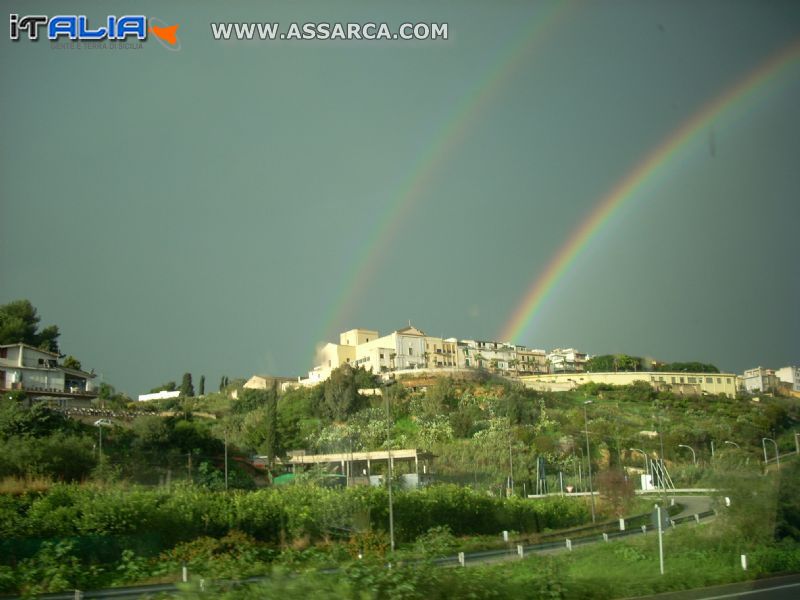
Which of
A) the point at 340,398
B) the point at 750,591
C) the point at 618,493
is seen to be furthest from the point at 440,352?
the point at 750,591

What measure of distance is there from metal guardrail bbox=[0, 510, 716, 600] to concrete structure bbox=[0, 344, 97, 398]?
1572 inches

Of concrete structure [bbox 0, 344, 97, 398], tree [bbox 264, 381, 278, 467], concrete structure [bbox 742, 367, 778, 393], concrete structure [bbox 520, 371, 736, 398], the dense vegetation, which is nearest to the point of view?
the dense vegetation

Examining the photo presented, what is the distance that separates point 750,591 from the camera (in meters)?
16.5

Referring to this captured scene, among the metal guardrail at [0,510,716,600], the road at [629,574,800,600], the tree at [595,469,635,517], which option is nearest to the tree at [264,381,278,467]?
the tree at [595,469,635,517]

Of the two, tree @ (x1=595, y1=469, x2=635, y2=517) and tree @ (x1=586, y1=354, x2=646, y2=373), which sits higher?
tree @ (x1=586, y1=354, x2=646, y2=373)

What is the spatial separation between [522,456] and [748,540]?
100ft

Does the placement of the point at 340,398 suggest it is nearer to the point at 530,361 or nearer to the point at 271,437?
the point at 271,437

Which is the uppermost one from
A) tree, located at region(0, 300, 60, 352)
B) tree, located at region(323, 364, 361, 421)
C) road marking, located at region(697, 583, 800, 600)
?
tree, located at region(0, 300, 60, 352)

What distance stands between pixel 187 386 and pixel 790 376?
73219 mm

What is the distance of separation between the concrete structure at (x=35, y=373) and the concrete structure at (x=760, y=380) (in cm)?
6974

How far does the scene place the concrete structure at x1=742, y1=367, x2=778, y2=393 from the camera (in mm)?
83750

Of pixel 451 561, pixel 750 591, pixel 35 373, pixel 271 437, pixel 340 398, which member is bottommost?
pixel 750 591

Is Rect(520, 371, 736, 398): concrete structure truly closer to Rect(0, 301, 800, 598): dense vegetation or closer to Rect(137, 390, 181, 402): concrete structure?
Rect(0, 301, 800, 598): dense vegetation

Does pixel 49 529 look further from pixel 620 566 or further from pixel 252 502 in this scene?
pixel 620 566
